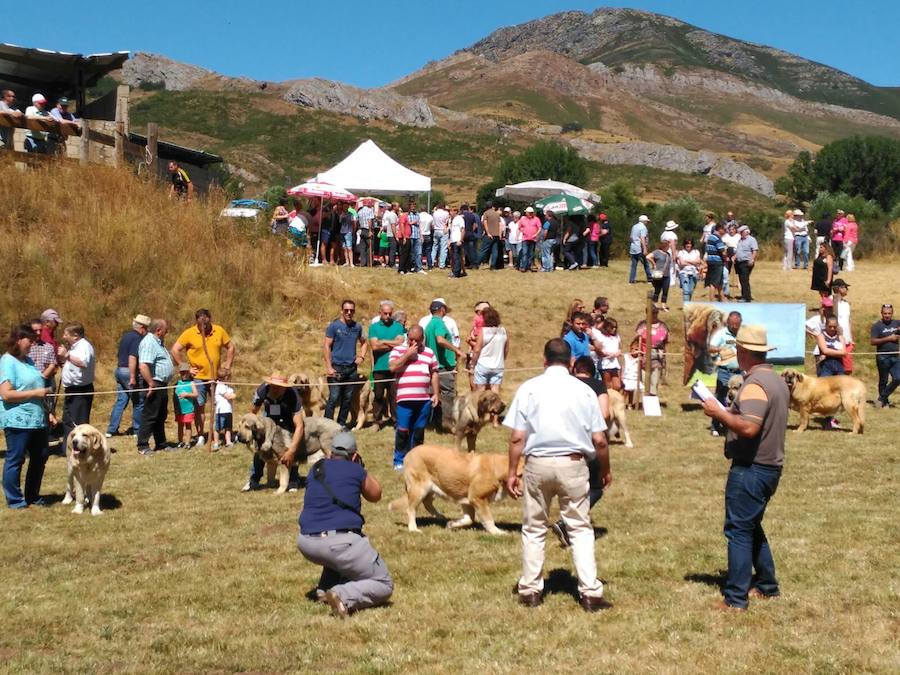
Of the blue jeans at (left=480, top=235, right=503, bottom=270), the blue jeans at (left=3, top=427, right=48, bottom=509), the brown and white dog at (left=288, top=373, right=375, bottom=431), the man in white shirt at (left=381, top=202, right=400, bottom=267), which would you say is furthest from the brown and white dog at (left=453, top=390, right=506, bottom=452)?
the blue jeans at (left=480, top=235, right=503, bottom=270)

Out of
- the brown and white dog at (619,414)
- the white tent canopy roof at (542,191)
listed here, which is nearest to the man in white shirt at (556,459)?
the brown and white dog at (619,414)

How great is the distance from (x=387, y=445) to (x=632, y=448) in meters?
3.39

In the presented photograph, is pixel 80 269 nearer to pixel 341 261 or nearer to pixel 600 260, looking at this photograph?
pixel 341 261

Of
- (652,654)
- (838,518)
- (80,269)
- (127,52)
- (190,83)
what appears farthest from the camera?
(190,83)

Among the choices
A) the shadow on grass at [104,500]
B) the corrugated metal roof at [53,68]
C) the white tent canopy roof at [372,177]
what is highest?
the corrugated metal roof at [53,68]

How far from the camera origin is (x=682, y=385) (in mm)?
18703

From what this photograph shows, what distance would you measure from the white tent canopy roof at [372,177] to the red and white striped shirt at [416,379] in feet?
56.7

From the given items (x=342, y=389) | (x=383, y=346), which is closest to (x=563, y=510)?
(x=383, y=346)

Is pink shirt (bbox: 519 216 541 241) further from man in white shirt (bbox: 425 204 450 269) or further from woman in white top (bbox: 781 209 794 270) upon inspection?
woman in white top (bbox: 781 209 794 270)

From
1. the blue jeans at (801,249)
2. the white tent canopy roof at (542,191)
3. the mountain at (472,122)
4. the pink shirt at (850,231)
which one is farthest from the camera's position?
the mountain at (472,122)

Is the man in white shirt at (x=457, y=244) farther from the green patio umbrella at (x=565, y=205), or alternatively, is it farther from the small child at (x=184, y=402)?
the small child at (x=184, y=402)

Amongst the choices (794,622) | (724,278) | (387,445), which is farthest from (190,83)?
(794,622)

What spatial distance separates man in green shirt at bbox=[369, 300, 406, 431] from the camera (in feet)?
45.0

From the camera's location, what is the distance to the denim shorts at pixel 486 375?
1414cm
